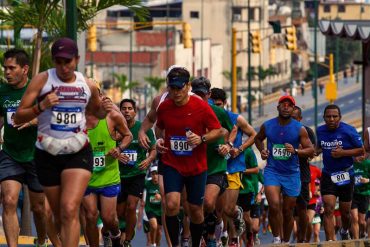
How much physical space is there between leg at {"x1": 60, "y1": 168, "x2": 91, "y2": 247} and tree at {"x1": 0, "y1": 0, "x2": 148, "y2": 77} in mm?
11730

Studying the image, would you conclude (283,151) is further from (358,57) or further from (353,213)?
(358,57)

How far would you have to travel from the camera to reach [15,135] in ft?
51.9

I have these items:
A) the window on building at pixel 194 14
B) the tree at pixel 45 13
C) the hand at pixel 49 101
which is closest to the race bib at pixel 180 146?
the hand at pixel 49 101

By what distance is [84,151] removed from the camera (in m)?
13.9

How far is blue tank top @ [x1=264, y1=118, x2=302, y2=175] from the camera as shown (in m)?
20.6

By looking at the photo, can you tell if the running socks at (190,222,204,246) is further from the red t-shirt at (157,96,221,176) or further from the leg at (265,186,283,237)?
the leg at (265,186,283,237)

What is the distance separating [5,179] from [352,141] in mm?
7330

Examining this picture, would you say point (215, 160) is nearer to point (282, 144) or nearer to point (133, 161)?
point (133, 161)

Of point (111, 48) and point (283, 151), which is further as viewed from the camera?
point (111, 48)

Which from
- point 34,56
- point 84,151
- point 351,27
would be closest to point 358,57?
point 351,27

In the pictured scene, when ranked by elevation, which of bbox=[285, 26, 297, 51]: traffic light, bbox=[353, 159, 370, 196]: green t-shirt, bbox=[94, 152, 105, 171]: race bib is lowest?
bbox=[285, 26, 297, 51]: traffic light

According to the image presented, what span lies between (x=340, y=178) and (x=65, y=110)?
9108mm

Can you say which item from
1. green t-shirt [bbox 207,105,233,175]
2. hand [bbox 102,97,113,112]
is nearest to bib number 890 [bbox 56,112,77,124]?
hand [bbox 102,97,113,112]

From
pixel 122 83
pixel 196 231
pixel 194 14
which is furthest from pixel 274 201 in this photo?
pixel 194 14
